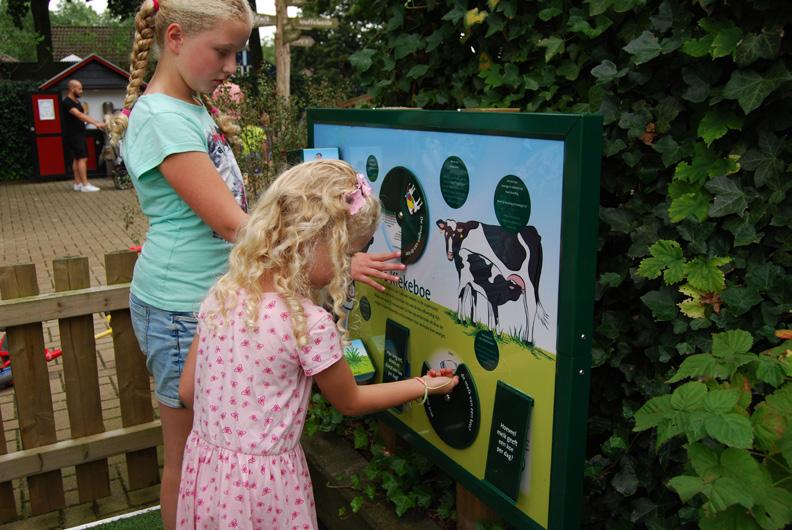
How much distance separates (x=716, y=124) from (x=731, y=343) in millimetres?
512

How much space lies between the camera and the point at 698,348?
1831mm

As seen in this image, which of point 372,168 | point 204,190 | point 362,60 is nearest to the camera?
point 204,190

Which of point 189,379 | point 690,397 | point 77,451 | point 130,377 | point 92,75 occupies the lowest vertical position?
point 77,451

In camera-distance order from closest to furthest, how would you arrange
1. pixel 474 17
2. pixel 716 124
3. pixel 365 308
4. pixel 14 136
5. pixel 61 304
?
pixel 716 124, pixel 474 17, pixel 365 308, pixel 61 304, pixel 14 136

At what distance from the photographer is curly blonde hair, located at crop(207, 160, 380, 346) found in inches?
78.2

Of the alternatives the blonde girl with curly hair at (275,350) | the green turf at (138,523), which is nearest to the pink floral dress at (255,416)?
the blonde girl with curly hair at (275,350)

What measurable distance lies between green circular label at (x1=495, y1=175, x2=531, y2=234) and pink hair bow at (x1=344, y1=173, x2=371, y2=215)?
1.15 ft

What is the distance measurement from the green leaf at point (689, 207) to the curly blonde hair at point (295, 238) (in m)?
0.77

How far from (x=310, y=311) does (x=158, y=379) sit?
0.77 metres

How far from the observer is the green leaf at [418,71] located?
2.99m

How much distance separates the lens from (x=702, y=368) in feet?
5.14

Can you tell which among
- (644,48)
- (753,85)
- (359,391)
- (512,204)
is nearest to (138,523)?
(359,391)

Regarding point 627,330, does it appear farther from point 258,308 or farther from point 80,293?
point 80,293

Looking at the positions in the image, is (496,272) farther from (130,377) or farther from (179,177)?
(130,377)
